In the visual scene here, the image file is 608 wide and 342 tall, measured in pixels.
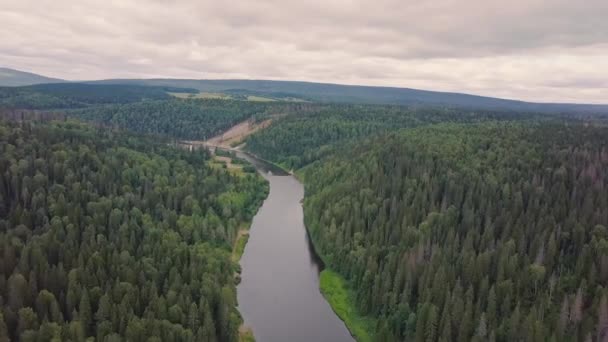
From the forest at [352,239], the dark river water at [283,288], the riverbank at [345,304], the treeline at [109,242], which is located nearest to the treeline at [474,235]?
the forest at [352,239]

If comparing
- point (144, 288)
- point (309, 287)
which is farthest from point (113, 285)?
point (309, 287)

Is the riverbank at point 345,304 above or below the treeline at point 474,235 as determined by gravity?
below

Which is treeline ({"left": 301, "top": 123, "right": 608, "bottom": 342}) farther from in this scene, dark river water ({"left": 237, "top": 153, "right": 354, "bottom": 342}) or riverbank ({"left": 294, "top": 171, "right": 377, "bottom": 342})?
dark river water ({"left": 237, "top": 153, "right": 354, "bottom": 342})

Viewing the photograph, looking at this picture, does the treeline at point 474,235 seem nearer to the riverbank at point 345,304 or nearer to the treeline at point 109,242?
the riverbank at point 345,304

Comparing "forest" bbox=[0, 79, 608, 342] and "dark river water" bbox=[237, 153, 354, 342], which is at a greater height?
"forest" bbox=[0, 79, 608, 342]

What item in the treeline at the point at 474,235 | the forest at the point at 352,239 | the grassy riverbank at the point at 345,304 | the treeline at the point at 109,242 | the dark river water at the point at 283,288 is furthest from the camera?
the grassy riverbank at the point at 345,304

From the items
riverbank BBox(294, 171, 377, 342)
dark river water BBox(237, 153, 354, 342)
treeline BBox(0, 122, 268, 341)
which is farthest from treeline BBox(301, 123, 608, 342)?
treeline BBox(0, 122, 268, 341)
